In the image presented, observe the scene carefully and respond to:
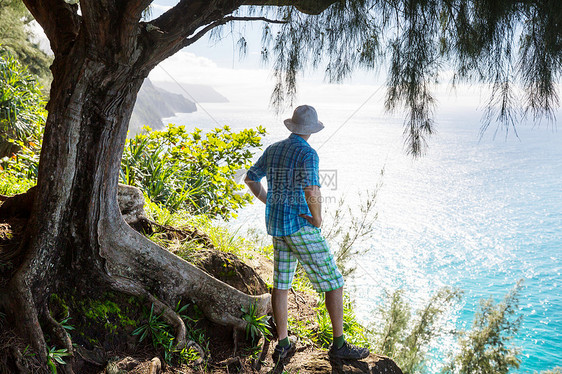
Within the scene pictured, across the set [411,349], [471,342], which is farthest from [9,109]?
[471,342]

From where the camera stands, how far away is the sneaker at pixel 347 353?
3.11 metres

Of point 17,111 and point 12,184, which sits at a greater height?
point 17,111

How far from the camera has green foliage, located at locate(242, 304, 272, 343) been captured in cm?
331

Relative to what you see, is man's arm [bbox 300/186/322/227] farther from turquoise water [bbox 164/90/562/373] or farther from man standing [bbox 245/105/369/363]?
turquoise water [bbox 164/90/562/373]

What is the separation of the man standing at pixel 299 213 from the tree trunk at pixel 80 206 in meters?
0.91

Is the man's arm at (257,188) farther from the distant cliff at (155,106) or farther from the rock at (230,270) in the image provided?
the distant cliff at (155,106)

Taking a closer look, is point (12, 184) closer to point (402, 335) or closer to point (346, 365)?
point (346, 365)

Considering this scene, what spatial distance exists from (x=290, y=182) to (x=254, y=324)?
122 cm

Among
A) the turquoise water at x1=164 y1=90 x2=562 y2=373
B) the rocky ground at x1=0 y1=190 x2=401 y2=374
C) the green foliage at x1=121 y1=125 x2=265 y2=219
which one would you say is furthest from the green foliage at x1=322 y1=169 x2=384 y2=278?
the rocky ground at x1=0 y1=190 x2=401 y2=374

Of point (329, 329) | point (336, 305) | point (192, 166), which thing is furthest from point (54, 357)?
point (192, 166)

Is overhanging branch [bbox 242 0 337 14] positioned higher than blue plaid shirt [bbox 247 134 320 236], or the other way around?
overhanging branch [bbox 242 0 337 14]

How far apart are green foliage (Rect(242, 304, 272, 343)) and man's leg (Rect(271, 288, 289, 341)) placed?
225mm

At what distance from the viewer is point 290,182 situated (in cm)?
292

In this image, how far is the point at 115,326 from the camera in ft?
9.36
